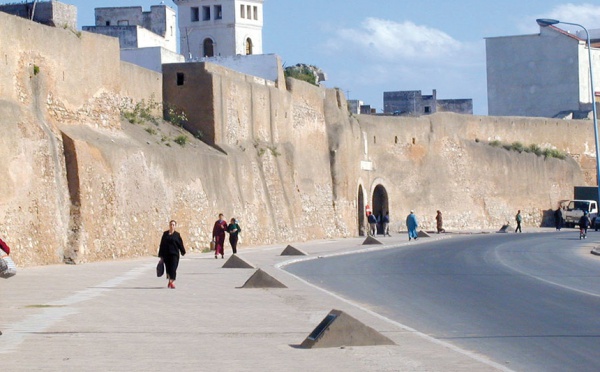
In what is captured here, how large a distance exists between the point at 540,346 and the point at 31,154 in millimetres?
16810

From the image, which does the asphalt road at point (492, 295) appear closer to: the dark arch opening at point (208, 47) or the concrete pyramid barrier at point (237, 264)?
the concrete pyramid barrier at point (237, 264)

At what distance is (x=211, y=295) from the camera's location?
19.3 m

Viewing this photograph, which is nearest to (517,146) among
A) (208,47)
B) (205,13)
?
(208,47)

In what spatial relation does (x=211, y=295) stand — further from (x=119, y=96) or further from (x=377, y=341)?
(x=119, y=96)

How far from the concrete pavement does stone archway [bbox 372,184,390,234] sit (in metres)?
33.4

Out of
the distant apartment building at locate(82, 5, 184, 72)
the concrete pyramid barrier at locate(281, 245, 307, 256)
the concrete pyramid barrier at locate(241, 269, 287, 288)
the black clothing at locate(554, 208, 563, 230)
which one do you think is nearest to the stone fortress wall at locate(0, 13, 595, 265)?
the black clothing at locate(554, 208, 563, 230)

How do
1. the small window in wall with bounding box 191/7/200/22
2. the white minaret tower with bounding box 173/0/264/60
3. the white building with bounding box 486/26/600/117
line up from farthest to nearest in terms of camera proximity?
the small window in wall with bounding box 191/7/200/22 < the white minaret tower with bounding box 173/0/264/60 < the white building with bounding box 486/26/600/117

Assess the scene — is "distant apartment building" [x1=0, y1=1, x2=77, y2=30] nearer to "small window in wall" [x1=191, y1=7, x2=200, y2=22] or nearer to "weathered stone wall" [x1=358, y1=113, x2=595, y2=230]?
"weathered stone wall" [x1=358, y1=113, x2=595, y2=230]

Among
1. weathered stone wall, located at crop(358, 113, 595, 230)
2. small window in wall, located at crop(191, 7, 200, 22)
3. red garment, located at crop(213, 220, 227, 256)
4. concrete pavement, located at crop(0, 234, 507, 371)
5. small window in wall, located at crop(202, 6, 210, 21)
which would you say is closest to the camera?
concrete pavement, located at crop(0, 234, 507, 371)

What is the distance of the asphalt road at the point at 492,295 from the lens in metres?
12.4

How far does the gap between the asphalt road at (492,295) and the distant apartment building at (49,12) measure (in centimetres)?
1089

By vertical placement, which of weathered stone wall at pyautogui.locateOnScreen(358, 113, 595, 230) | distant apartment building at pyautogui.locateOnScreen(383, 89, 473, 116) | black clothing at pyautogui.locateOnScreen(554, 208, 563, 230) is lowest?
black clothing at pyautogui.locateOnScreen(554, 208, 563, 230)

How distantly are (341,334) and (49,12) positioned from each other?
80.7 ft

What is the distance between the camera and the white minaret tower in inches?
3679
